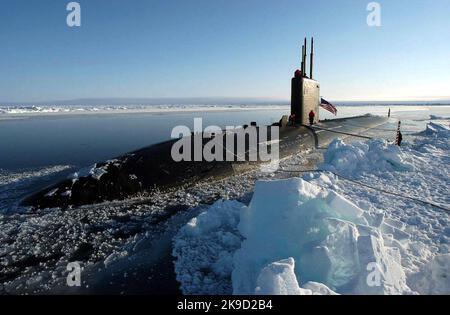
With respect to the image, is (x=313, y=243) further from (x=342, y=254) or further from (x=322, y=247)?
Result: (x=342, y=254)

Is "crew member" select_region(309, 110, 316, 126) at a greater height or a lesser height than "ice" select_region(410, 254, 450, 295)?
greater

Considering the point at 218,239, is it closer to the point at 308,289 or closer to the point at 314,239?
the point at 314,239

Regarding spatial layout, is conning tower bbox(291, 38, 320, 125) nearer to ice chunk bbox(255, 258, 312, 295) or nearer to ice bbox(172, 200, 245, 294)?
ice bbox(172, 200, 245, 294)

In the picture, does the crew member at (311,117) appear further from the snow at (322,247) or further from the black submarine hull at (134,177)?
the snow at (322,247)

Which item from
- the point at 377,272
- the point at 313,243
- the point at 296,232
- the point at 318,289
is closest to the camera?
the point at 318,289

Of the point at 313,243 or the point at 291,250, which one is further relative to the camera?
the point at 291,250

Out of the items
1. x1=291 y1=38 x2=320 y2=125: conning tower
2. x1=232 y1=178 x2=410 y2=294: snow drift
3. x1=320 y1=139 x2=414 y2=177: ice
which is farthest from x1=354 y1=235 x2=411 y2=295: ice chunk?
x1=291 y1=38 x2=320 y2=125: conning tower

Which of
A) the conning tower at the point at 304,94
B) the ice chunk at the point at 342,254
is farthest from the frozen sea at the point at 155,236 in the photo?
the conning tower at the point at 304,94

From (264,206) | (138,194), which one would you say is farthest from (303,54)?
(264,206)

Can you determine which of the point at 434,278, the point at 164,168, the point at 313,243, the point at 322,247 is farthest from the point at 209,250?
the point at 164,168
